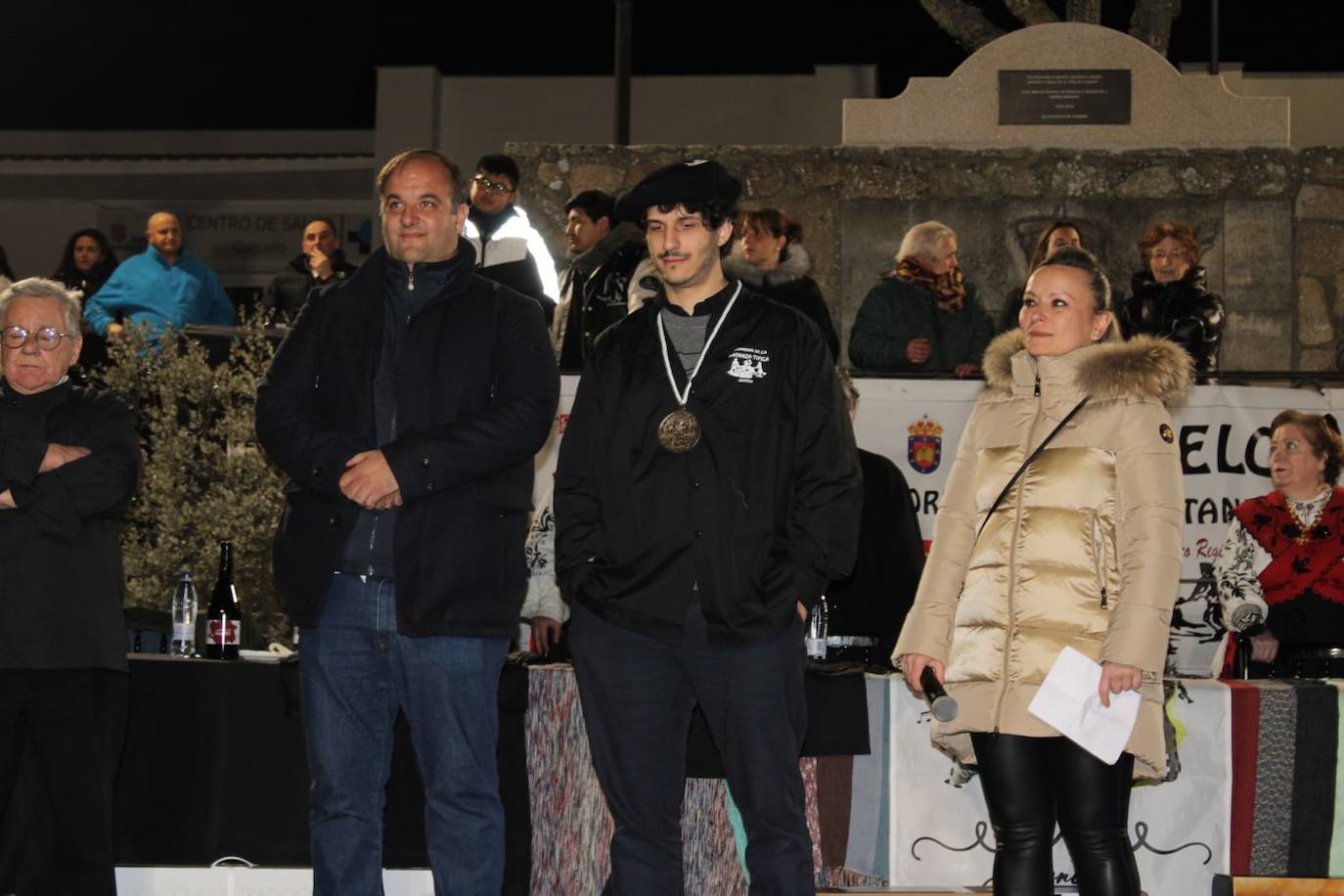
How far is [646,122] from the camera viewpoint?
60.3 feet

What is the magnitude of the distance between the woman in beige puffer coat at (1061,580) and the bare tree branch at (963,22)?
8.20 meters

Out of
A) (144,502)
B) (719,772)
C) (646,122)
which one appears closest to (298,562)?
(719,772)

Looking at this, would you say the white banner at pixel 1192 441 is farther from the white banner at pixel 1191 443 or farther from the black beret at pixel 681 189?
the black beret at pixel 681 189

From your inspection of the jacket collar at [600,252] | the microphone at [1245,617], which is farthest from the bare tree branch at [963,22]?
the microphone at [1245,617]

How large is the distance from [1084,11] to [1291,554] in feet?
22.2

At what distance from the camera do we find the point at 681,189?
3.75m

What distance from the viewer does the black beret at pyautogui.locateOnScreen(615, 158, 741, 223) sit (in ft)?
12.3

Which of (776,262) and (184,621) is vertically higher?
(776,262)

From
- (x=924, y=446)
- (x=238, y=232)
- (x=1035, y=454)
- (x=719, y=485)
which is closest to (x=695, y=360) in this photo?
(x=719, y=485)

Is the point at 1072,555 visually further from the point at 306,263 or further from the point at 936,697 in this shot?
the point at 306,263

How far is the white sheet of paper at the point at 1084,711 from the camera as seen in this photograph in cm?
367

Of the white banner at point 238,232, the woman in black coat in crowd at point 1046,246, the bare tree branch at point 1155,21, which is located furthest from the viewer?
the white banner at point 238,232

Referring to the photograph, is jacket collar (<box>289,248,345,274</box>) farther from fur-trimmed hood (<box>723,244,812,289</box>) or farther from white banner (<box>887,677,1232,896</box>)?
white banner (<box>887,677,1232,896</box>)

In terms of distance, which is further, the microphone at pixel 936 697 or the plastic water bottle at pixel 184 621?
the plastic water bottle at pixel 184 621
